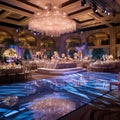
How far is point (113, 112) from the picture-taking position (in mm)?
3223

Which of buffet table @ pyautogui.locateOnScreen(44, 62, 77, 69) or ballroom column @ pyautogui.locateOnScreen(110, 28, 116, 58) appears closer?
buffet table @ pyautogui.locateOnScreen(44, 62, 77, 69)

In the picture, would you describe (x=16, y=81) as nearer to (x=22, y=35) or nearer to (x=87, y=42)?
(x=22, y=35)

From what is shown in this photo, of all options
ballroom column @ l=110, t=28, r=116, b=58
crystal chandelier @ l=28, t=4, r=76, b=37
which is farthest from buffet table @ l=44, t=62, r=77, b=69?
ballroom column @ l=110, t=28, r=116, b=58

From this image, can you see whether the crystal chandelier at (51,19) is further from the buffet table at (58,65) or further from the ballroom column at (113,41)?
the ballroom column at (113,41)

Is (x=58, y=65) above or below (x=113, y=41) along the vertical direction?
below

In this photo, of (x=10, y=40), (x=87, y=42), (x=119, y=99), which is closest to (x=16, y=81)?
(x=119, y=99)

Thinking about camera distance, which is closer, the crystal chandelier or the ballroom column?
the crystal chandelier

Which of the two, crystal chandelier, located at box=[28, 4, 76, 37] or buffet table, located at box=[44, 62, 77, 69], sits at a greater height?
crystal chandelier, located at box=[28, 4, 76, 37]

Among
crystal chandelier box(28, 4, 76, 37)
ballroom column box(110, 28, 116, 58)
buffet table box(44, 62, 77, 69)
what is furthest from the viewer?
ballroom column box(110, 28, 116, 58)

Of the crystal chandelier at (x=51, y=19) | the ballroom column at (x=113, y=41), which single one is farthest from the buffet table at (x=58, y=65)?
the ballroom column at (x=113, y=41)

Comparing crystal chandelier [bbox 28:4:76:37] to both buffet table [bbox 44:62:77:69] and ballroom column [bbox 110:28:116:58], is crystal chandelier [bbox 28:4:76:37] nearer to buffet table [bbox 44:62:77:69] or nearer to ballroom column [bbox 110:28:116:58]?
buffet table [bbox 44:62:77:69]

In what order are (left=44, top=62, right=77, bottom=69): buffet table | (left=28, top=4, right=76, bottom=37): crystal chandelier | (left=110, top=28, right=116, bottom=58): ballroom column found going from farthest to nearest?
1. (left=110, top=28, right=116, bottom=58): ballroom column
2. (left=44, top=62, right=77, bottom=69): buffet table
3. (left=28, top=4, right=76, bottom=37): crystal chandelier

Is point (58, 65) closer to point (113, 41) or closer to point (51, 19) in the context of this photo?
point (51, 19)

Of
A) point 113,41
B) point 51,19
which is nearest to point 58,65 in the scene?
point 51,19
